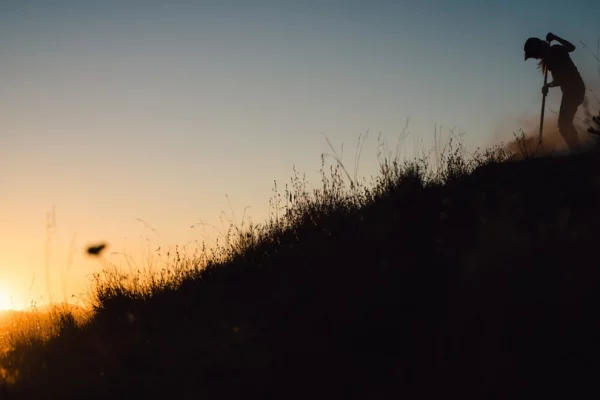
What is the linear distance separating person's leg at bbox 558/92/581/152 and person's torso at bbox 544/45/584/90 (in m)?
0.20

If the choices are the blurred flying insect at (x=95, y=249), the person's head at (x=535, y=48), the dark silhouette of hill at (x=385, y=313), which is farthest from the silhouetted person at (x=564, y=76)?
the blurred flying insect at (x=95, y=249)

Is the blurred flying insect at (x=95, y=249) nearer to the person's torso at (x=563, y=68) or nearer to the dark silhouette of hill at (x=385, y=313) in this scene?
the dark silhouette of hill at (x=385, y=313)

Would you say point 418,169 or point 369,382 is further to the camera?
point 418,169

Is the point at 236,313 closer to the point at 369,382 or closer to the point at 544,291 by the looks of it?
the point at 369,382

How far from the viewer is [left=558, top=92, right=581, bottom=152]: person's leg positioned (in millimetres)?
8617

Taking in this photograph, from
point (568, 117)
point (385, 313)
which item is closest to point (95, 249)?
point (385, 313)

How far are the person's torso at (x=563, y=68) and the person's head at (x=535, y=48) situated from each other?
111 mm

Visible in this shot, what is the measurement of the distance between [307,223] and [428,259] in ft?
8.36

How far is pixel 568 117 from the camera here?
8664mm

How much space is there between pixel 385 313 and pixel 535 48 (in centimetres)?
710

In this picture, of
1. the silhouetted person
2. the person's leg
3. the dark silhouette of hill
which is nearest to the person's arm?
the silhouetted person

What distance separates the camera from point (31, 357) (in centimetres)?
550

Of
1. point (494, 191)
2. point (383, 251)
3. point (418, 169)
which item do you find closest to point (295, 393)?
point (383, 251)

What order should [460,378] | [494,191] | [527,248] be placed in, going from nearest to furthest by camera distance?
[460,378] → [527,248] → [494,191]
